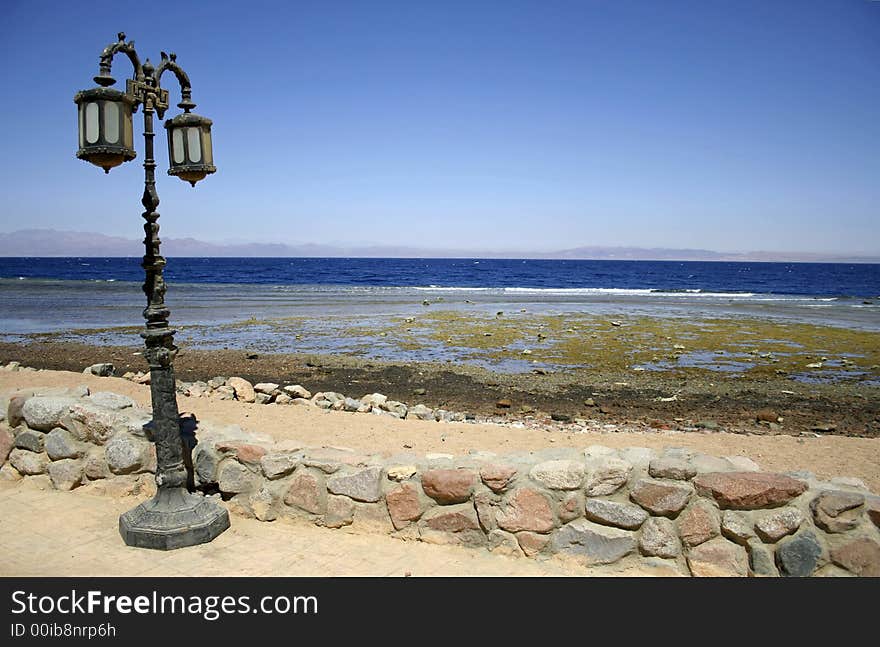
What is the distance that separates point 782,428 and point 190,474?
9014 mm

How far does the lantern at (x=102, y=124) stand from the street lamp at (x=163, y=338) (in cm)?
9

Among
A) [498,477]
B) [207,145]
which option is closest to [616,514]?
[498,477]

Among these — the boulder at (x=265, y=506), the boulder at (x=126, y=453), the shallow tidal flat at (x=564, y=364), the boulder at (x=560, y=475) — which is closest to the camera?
the boulder at (x=560, y=475)

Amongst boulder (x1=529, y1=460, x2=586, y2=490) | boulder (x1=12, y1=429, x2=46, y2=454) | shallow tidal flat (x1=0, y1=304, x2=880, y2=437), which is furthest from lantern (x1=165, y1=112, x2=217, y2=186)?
shallow tidal flat (x1=0, y1=304, x2=880, y2=437)

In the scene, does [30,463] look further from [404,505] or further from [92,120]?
[404,505]

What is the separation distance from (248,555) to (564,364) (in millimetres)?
12017

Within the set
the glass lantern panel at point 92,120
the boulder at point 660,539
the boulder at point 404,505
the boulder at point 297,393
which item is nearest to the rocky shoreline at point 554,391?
the boulder at point 297,393

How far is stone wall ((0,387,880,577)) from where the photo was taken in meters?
3.99

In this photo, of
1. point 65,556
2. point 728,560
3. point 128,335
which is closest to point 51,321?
point 128,335

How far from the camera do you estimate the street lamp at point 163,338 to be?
4605 mm

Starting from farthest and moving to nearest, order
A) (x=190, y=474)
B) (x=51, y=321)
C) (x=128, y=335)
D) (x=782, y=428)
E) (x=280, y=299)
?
(x=280, y=299)
(x=51, y=321)
(x=128, y=335)
(x=782, y=428)
(x=190, y=474)

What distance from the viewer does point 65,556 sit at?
4.48 metres

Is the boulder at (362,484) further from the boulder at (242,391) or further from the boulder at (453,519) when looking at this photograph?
the boulder at (242,391)
